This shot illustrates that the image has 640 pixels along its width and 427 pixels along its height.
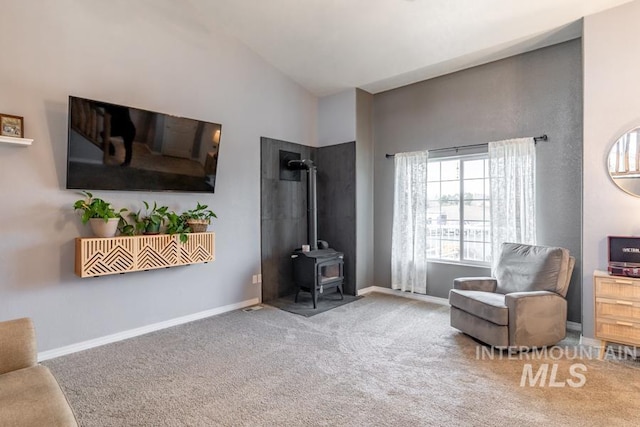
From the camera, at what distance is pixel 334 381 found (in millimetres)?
2551

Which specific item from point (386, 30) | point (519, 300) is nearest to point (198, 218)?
point (386, 30)

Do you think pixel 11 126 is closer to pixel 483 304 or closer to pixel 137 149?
pixel 137 149

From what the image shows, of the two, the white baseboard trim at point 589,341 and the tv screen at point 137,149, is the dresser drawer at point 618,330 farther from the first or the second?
the tv screen at point 137,149

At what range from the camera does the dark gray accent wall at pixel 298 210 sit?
472 cm

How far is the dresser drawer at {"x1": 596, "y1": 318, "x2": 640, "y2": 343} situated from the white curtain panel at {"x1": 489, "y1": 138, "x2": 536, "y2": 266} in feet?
3.72

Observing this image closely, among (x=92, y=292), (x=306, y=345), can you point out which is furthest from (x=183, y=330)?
(x=306, y=345)

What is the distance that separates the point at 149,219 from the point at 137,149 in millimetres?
703

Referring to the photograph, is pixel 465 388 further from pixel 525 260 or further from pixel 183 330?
pixel 183 330

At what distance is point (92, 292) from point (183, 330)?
3.08ft

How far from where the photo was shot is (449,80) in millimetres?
4578

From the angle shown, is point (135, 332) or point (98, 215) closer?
point (98, 215)

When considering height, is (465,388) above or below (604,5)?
below

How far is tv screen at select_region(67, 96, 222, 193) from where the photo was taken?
9.97ft

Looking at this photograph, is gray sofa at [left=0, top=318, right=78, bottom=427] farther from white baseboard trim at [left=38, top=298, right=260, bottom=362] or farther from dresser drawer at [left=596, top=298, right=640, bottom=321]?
dresser drawer at [left=596, top=298, right=640, bottom=321]
